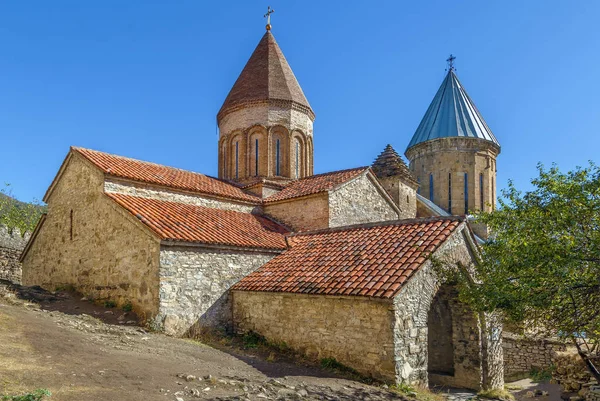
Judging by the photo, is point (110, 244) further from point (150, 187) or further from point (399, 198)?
point (399, 198)

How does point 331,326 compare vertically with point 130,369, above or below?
above

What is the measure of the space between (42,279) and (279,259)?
25.2 feet

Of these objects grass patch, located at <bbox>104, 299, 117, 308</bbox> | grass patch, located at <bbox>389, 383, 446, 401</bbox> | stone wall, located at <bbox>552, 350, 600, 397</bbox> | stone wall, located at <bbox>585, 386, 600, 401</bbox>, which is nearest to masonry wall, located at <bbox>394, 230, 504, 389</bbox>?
grass patch, located at <bbox>389, 383, 446, 401</bbox>

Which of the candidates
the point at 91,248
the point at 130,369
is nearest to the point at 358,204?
the point at 91,248

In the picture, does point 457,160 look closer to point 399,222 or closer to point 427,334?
point 399,222

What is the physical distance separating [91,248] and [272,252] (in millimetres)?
4845

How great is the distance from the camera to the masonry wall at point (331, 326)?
8.34 m

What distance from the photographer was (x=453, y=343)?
10.2 metres

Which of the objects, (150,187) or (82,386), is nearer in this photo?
(82,386)

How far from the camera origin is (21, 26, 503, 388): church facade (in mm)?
8898

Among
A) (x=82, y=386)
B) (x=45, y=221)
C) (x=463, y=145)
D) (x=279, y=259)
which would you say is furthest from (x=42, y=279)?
(x=463, y=145)

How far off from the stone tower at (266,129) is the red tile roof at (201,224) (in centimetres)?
392

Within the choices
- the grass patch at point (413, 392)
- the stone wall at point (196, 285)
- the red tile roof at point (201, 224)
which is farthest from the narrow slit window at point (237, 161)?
the grass patch at point (413, 392)

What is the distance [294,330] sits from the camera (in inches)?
385
